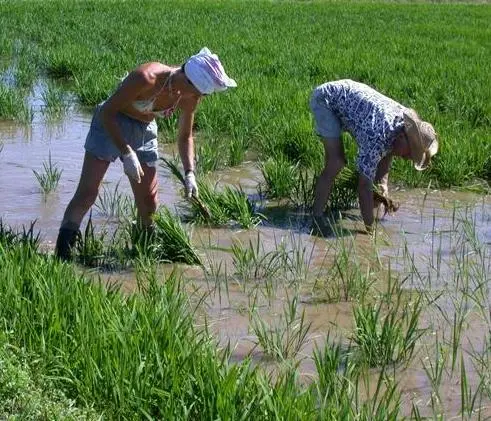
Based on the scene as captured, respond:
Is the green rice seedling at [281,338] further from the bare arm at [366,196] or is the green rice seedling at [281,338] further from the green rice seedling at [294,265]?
the bare arm at [366,196]

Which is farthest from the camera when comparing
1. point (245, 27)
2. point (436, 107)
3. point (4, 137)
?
point (245, 27)

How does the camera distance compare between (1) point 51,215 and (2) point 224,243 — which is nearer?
(2) point 224,243

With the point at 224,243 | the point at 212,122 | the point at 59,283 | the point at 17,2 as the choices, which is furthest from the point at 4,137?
the point at 17,2

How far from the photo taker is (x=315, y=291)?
4.43m

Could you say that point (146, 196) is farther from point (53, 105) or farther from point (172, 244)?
point (53, 105)

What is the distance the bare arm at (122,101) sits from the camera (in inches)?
176

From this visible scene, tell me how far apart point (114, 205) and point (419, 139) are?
1.87 metres

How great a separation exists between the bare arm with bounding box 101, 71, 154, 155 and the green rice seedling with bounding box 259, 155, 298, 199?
1.90m

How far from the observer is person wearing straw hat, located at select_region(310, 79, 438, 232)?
5270 millimetres

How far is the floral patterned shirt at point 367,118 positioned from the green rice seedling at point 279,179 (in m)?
0.65

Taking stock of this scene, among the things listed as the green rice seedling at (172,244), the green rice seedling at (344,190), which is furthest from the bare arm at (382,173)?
the green rice seedling at (172,244)

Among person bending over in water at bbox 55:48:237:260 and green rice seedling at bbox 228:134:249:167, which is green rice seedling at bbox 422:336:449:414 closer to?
person bending over in water at bbox 55:48:237:260

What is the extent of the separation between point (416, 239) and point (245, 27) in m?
13.3

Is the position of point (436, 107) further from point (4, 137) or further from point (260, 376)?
point (260, 376)
